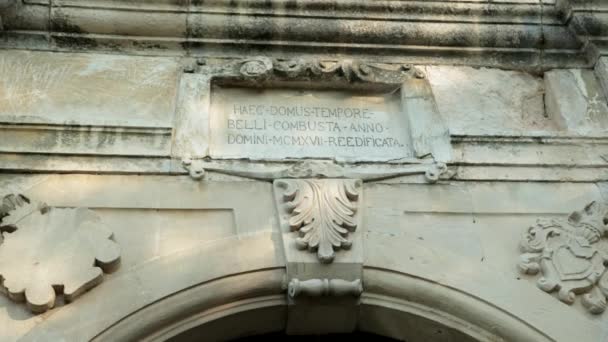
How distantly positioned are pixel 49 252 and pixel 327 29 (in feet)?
6.36

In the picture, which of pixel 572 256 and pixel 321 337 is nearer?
pixel 572 256

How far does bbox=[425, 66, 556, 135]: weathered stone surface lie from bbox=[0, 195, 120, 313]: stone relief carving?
1.89m

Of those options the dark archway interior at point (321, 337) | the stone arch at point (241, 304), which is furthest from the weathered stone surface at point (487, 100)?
the dark archway interior at point (321, 337)

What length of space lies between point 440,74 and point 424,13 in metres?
0.39

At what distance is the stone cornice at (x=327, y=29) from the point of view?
170 inches

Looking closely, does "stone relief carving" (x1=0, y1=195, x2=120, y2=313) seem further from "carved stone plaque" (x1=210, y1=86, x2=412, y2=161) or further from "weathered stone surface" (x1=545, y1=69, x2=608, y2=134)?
"weathered stone surface" (x1=545, y1=69, x2=608, y2=134)

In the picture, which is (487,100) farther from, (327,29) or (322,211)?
(322,211)

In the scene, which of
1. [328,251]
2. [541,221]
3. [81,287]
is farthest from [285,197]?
[541,221]

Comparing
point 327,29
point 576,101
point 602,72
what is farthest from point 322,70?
point 602,72

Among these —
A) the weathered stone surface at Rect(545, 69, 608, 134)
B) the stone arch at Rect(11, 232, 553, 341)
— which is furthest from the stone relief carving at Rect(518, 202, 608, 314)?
the weathered stone surface at Rect(545, 69, 608, 134)

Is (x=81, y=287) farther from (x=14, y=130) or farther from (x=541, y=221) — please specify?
(x=541, y=221)

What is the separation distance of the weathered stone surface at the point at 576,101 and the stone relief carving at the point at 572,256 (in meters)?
0.55

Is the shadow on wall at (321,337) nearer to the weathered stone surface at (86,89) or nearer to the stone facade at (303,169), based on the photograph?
the stone facade at (303,169)

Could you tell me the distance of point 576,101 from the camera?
171 inches
